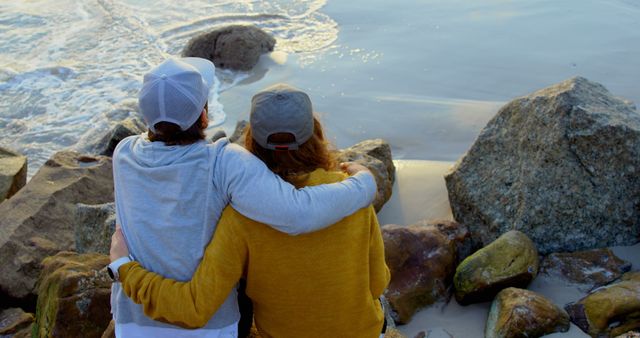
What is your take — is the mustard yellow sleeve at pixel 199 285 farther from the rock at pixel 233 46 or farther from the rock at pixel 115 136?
the rock at pixel 233 46

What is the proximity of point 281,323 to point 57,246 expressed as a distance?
3.13m

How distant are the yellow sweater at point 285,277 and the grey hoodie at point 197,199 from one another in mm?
61

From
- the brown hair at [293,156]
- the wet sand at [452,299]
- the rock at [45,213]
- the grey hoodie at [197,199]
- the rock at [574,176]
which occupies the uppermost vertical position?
the brown hair at [293,156]

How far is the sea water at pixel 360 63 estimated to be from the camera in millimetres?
6898

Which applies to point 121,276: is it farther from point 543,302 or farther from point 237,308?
point 543,302

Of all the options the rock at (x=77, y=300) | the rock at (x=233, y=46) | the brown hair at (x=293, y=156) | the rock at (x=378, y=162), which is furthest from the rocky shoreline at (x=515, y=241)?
the rock at (x=233, y=46)

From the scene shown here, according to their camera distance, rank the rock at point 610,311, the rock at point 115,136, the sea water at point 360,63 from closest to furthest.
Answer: the rock at point 610,311 < the rock at point 115,136 < the sea water at point 360,63

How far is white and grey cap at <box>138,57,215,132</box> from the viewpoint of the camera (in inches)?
89.4

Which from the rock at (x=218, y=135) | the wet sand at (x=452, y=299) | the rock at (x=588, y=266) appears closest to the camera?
the wet sand at (x=452, y=299)

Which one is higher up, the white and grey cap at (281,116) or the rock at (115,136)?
the white and grey cap at (281,116)

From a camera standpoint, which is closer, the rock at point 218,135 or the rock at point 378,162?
the rock at point 378,162

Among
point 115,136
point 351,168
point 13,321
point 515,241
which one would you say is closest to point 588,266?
point 515,241

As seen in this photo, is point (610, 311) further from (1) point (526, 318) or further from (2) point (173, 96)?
(2) point (173, 96)

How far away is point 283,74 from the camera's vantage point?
845 centimetres
